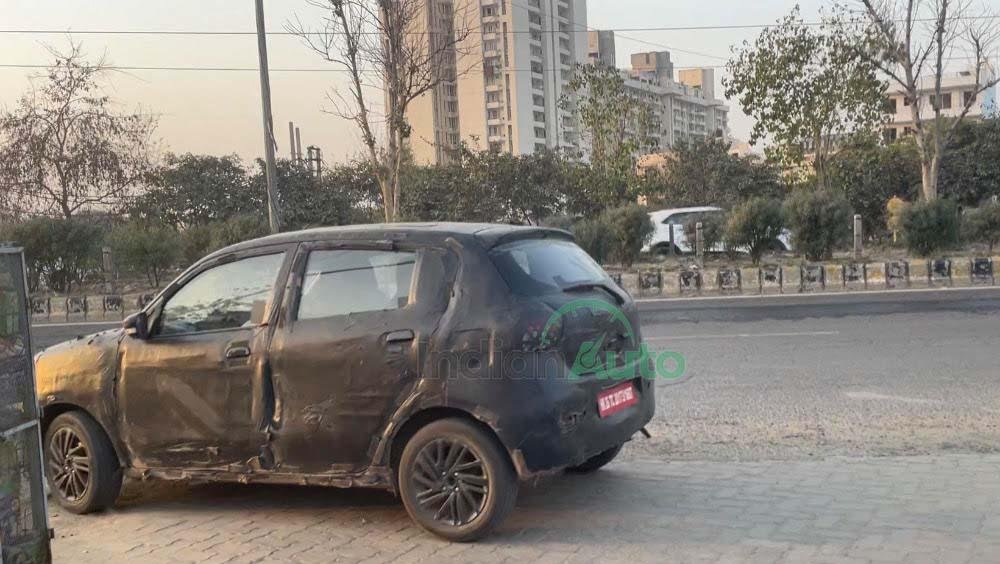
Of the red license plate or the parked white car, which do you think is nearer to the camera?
the red license plate

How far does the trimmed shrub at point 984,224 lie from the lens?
1723 cm

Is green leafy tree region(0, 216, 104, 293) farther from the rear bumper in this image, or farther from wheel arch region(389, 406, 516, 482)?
the rear bumper

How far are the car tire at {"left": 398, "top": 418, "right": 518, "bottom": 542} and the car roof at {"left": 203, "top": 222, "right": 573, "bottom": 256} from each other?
964mm

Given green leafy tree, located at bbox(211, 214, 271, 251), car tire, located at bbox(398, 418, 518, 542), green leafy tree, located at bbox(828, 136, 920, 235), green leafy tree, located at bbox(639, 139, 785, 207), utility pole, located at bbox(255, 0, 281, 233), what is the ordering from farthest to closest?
1. green leafy tree, located at bbox(639, 139, 785, 207)
2. green leafy tree, located at bbox(828, 136, 920, 235)
3. green leafy tree, located at bbox(211, 214, 271, 251)
4. utility pole, located at bbox(255, 0, 281, 233)
5. car tire, located at bbox(398, 418, 518, 542)

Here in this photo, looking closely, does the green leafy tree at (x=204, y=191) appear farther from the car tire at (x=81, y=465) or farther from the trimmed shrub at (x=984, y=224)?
the car tire at (x=81, y=465)

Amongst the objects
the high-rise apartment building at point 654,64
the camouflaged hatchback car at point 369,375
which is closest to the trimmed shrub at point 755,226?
the camouflaged hatchback car at point 369,375

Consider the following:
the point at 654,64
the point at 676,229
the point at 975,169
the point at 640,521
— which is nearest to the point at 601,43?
the point at 654,64

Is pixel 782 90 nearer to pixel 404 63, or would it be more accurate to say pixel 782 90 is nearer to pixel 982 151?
pixel 982 151

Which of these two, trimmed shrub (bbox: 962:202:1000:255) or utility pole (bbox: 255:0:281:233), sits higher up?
utility pole (bbox: 255:0:281:233)

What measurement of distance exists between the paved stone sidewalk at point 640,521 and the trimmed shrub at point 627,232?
13007 mm

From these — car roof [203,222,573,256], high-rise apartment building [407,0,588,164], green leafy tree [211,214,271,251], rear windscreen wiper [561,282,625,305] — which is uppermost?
high-rise apartment building [407,0,588,164]

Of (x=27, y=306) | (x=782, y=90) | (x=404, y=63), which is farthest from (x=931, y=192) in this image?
(x=27, y=306)

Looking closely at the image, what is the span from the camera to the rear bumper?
430 centimetres

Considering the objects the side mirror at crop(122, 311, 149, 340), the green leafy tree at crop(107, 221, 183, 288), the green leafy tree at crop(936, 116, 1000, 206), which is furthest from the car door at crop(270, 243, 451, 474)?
the green leafy tree at crop(936, 116, 1000, 206)
